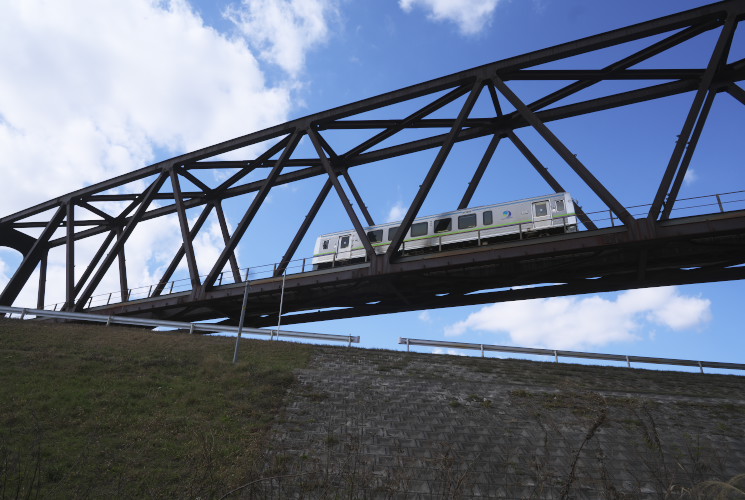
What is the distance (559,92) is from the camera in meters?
26.0

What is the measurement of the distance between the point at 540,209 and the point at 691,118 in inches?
261

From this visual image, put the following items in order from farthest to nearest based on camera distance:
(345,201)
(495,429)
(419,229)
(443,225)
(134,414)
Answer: (419,229) → (443,225) → (345,201) → (134,414) → (495,429)

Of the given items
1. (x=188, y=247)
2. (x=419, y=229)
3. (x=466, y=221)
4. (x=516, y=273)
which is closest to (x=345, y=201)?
(x=419, y=229)

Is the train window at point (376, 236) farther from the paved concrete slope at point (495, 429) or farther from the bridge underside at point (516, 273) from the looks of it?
the paved concrete slope at point (495, 429)

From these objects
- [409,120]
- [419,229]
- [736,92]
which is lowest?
[419,229]

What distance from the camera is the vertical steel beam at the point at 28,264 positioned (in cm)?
4059

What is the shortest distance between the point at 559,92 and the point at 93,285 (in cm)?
2947

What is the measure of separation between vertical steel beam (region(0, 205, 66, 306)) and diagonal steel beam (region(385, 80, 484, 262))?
97.2 feet

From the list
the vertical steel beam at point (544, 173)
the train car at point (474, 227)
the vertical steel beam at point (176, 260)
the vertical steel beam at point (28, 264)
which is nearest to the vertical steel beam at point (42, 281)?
the vertical steel beam at point (28, 264)

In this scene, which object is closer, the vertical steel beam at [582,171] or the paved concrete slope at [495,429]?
the paved concrete slope at [495,429]

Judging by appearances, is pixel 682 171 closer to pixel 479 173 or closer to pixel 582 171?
pixel 582 171

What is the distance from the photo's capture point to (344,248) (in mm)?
30141

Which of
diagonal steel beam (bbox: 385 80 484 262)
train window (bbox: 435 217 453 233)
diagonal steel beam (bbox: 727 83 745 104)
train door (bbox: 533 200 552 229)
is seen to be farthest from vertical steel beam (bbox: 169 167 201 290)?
diagonal steel beam (bbox: 727 83 745 104)

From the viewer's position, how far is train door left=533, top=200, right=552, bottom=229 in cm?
2347
